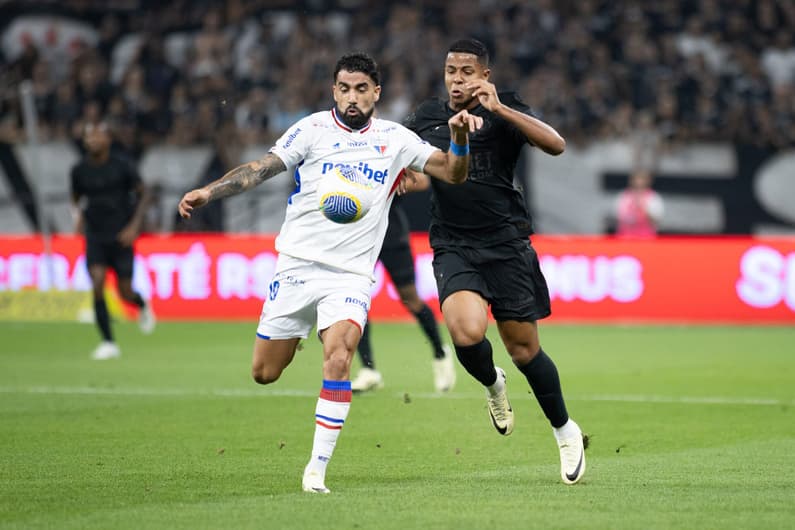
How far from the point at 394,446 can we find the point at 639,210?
13086 mm

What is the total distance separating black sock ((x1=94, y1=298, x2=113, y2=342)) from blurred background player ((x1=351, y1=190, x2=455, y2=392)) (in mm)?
3964

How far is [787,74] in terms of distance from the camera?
2455 cm

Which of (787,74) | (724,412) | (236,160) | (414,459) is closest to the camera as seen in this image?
(414,459)

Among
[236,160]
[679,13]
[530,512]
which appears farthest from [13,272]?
[530,512]

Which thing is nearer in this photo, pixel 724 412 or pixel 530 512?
pixel 530 512

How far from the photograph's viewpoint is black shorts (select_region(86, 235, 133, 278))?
51.2 feet

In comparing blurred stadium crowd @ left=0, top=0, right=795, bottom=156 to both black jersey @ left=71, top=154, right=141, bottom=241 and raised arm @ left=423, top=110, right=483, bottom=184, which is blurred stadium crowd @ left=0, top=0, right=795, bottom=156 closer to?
black jersey @ left=71, top=154, right=141, bottom=241

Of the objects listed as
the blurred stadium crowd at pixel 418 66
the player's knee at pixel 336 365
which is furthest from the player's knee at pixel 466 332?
the blurred stadium crowd at pixel 418 66

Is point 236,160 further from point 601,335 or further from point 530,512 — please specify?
point 530,512

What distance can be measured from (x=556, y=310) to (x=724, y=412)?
987 centimetres

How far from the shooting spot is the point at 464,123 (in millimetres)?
7188

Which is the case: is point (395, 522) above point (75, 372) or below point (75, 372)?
above

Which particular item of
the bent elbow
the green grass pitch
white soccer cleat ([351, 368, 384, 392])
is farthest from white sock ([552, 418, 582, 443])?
white soccer cleat ([351, 368, 384, 392])

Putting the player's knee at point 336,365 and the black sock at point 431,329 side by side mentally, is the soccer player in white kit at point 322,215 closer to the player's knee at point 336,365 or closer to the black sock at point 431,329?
the player's knee at point 336,365
